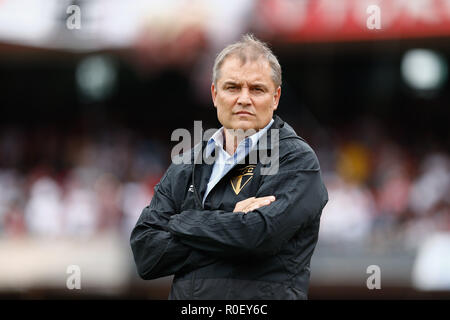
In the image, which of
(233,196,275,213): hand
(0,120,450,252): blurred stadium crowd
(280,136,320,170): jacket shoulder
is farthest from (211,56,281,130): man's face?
(0,120,450,252): blurred stadium crowd

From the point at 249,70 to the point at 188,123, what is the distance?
12.8m

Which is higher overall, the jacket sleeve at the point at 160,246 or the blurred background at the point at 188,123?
the blurred background at the point at 188,123

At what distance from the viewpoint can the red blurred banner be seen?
10992 mm

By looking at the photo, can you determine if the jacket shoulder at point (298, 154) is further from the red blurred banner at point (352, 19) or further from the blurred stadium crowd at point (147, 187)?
the red blurred banner at point (352, 19)

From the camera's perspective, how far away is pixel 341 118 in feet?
46.4

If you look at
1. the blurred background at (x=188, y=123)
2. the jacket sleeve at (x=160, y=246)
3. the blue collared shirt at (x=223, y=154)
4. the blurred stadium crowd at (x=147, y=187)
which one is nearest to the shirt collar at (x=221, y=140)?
the blue collared shirt at (x=223, y=154)

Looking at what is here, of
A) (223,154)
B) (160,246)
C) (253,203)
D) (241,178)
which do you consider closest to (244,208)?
(253,203)

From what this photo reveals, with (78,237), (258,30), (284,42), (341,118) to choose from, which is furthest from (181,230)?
(341,118)

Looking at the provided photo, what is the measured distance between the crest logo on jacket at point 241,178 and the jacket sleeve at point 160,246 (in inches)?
11.7

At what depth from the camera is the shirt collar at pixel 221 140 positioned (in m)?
3.12

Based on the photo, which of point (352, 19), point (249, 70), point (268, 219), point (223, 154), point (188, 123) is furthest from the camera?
point (188, 123)

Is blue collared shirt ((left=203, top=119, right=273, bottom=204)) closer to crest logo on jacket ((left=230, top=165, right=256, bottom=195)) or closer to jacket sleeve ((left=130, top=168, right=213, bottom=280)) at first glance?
crest logo on jacket ((left=230, top=165, right=256, bottom=195))

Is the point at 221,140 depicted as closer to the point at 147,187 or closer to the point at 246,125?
the point at 246,125

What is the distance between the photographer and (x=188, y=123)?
15875mm
